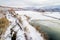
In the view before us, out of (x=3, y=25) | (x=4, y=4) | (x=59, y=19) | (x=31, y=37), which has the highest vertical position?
(x=4, y=4)

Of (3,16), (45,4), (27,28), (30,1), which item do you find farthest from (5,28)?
(45,4)

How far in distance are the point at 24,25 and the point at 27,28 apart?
2.6 inches

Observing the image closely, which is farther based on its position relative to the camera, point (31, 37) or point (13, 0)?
point (13, 0)

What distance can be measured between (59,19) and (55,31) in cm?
21

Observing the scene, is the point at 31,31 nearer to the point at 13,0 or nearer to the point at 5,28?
the point at 5,28

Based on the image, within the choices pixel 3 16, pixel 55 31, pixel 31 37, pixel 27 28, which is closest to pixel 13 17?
pixel 3 16

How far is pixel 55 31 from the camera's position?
1879 mm

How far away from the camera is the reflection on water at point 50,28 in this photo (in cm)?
187

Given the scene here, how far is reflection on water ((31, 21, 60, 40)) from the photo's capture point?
187 cm

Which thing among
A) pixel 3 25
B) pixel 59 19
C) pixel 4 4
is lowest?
pixel 3 25

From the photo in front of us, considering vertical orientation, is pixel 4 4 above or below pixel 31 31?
above

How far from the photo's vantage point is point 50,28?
75.6 inches

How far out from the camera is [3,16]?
202 centimetres

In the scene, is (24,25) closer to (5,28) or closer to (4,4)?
(5,28)
